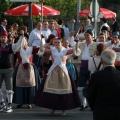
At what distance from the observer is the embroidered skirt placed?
11.7 meters

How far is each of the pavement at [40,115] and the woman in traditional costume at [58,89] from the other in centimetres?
21

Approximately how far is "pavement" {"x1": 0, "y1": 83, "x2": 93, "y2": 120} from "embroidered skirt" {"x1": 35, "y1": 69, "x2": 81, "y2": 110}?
0.76ft

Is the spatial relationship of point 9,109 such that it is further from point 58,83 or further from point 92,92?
point 92,92

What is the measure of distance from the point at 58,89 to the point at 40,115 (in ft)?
2.30

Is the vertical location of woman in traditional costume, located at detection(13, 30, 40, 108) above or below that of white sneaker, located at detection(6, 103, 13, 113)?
above

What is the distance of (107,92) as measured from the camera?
708cm

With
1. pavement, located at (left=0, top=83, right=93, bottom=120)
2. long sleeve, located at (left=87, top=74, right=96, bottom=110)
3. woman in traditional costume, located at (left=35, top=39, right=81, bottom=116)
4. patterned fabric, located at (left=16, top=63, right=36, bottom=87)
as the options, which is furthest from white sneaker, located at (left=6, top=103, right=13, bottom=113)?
long sleeve, located at (left=87, top=74, right=96, bottom=110)

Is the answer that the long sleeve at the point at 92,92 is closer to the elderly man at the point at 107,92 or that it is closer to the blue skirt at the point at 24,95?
the elderly man at the point at 107,92

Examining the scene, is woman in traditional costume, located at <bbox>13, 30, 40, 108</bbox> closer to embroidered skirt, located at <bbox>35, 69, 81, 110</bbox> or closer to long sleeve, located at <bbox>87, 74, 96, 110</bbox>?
embroidered skirt, located at <bbox>35, 69, 81, 110</bbox>

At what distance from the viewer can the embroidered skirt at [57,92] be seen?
1172 centimetres

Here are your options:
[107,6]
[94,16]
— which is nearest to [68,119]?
[94,16]

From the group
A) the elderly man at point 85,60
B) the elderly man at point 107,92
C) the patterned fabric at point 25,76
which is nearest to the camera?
the elderly man at point 107,92

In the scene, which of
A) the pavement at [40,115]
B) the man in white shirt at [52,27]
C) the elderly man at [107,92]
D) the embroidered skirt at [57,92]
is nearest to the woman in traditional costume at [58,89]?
the embroidered skirt at [57,92]

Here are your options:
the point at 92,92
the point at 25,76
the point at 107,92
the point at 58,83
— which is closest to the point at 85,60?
the point at 58,83
